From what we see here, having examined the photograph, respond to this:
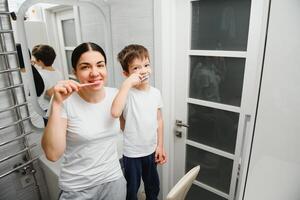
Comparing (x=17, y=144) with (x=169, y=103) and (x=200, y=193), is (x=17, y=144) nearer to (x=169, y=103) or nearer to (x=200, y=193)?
(x=169, y=103)

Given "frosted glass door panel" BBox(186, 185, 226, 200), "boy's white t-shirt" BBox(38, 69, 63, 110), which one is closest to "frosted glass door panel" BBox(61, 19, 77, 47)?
"boy's white t-shirt" BBox(38, 69, 63, 110)

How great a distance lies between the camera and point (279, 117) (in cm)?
52

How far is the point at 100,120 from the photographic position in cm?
84

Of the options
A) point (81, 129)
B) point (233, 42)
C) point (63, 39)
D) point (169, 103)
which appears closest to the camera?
point (81, 129)

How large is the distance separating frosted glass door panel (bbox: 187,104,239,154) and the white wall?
2.37ft

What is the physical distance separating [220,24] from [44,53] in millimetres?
1063

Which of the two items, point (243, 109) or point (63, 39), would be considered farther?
point (63, 39)

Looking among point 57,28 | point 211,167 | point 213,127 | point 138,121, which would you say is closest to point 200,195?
point 211,167

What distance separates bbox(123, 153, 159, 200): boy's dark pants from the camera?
1.12m

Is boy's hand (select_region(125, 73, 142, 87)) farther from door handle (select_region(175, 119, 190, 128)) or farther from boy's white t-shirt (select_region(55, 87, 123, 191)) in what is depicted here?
door handle (select_region(175, 119, 190, 128))

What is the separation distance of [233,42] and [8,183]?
157 centimetres

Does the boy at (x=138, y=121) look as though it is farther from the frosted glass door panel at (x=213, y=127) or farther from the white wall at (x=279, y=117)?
the white wall at (x=279, y=117)

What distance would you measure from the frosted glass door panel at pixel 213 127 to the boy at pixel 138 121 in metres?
0.39

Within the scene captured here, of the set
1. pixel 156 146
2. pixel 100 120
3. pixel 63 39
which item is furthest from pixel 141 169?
pixel 63 39
